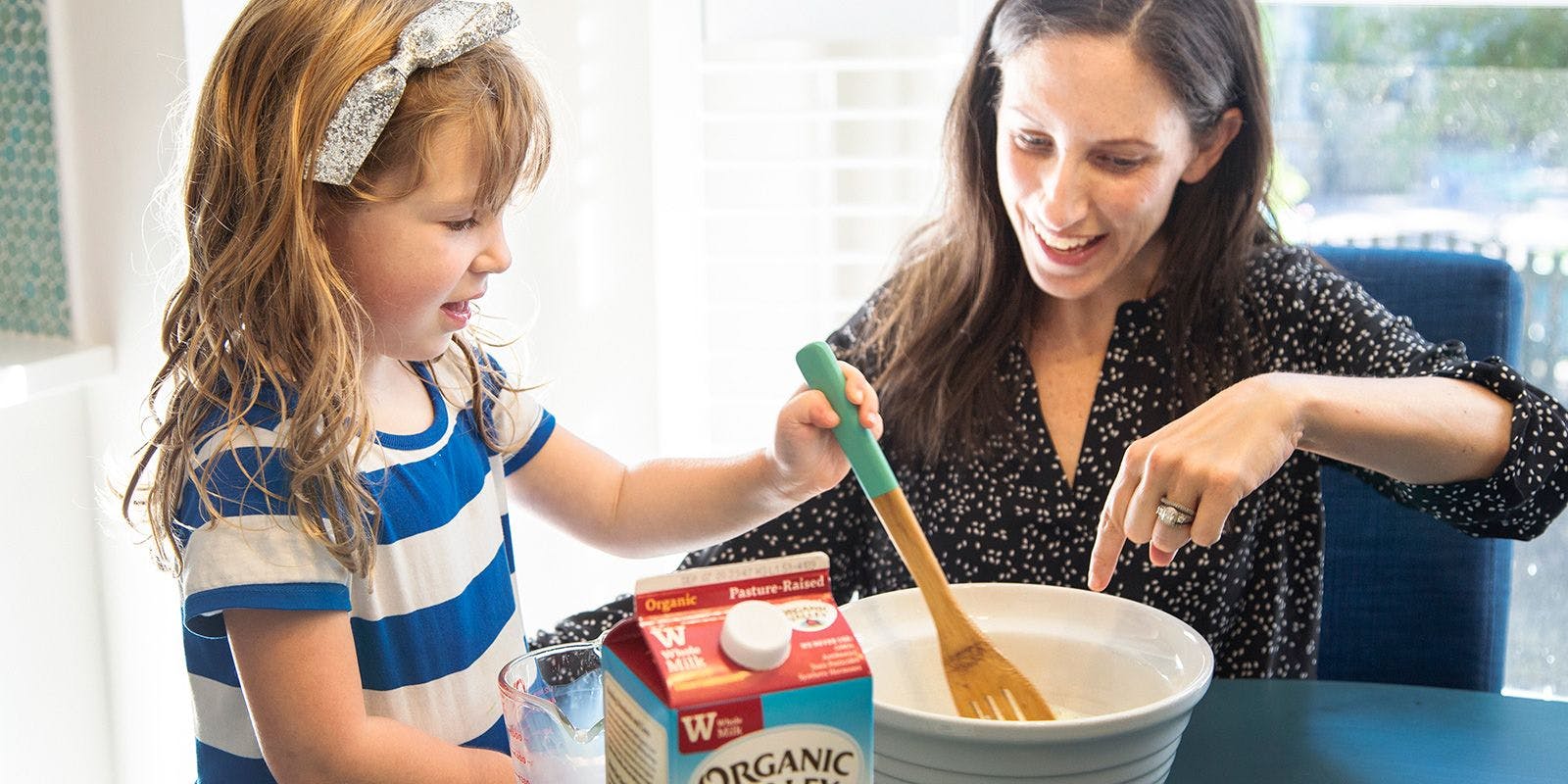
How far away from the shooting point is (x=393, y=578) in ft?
3.41

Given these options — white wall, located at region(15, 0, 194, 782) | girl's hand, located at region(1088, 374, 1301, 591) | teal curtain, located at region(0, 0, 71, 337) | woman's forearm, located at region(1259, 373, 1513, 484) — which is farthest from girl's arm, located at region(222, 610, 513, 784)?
teal curtain, located at region(0, 0, 71, 337)

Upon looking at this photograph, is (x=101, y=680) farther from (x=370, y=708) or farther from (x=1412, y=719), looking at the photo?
(x=1412, y=719)

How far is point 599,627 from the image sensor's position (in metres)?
1.31

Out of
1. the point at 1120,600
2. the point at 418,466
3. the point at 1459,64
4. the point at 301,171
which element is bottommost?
the point at 1120,600

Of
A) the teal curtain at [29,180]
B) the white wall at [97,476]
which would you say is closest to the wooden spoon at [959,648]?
the white wall at [97,476]

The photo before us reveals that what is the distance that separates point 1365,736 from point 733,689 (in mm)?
668

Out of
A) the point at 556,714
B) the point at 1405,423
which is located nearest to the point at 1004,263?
the point at 1405,423

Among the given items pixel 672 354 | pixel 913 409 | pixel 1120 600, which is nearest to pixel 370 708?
pixel 1120 600

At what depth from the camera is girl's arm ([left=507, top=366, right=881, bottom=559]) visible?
49.1 inches

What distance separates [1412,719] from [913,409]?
0.58 m

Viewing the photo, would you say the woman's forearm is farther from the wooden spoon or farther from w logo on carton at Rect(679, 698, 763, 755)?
w logo on carton at Rect(679, 698, 763, 755)

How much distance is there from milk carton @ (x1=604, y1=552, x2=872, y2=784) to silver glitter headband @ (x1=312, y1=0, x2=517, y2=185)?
427 millimetres

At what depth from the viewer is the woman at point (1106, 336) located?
138 cm

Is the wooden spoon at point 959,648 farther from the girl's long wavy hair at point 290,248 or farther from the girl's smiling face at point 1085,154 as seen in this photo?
the girl's smiling face at point 1085,154
